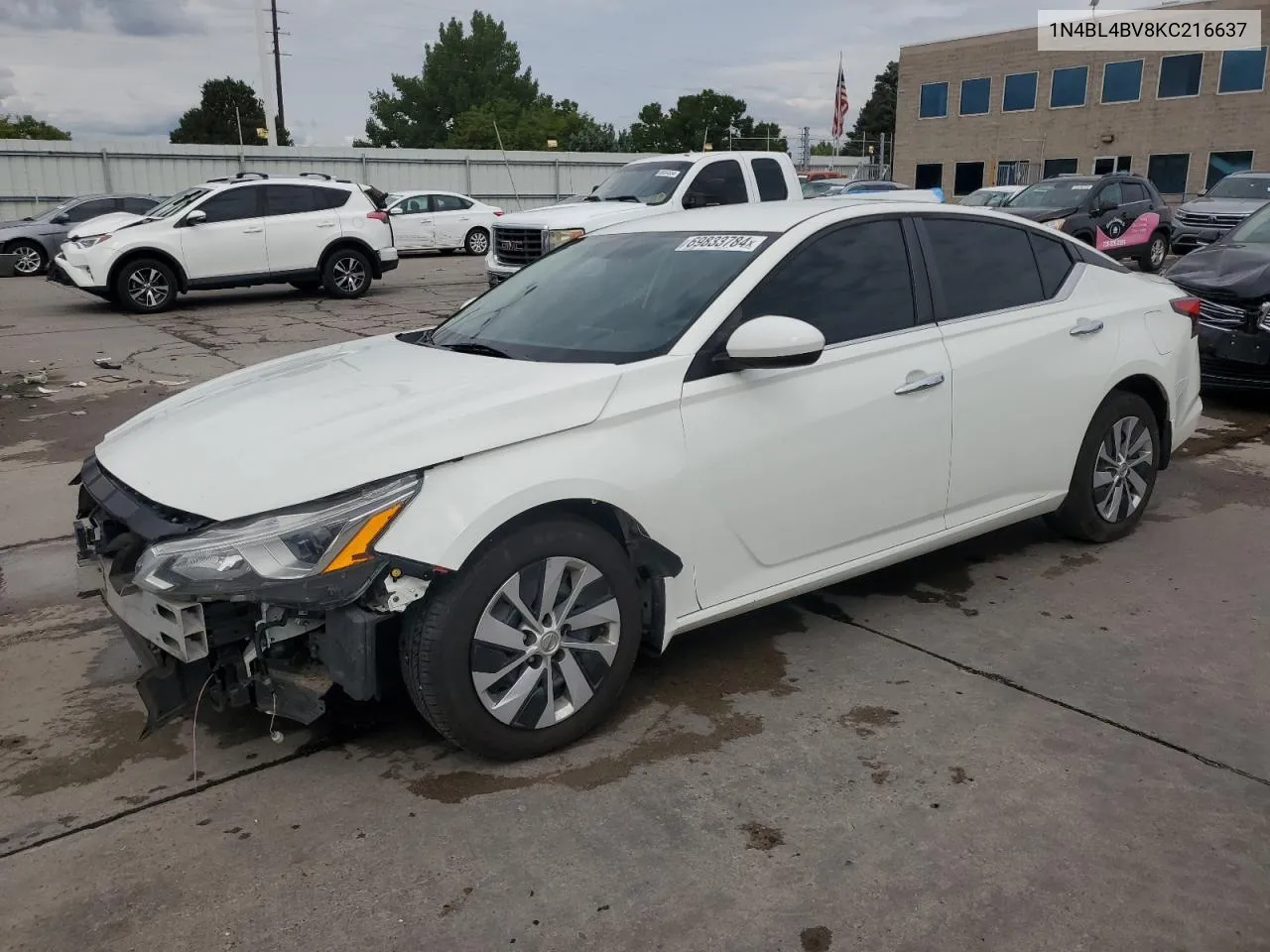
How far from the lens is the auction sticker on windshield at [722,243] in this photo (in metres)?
3.98

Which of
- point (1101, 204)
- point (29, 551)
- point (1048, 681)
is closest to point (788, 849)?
point (1048, 681)

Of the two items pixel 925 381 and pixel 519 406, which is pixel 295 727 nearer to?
pixel 519 406

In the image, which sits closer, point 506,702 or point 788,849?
point 788,849

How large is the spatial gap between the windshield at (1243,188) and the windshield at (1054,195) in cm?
444

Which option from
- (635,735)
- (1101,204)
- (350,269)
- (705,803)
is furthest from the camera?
(1101,204)

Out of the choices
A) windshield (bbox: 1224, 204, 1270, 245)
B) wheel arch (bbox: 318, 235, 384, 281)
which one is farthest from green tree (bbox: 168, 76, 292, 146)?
windshield (bbox: 1224, 204, 1270, 245)

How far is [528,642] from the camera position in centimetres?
319

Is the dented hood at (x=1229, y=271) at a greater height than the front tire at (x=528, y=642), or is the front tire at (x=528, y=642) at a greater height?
the dented hood at (x=1229, y=271)

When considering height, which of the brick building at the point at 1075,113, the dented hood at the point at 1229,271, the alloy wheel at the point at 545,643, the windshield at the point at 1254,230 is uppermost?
the brick building at the point at 1075,113

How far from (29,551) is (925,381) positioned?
14.5ft

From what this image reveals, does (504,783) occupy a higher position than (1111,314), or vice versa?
(1111,314)

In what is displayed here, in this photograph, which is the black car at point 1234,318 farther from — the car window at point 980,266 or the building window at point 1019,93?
the building window at point 1019,93

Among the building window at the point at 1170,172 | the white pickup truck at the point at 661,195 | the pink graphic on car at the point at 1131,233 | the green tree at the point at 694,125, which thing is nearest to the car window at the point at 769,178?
the white pickup truck at the point at 661,195

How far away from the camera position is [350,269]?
16016 millimetres
